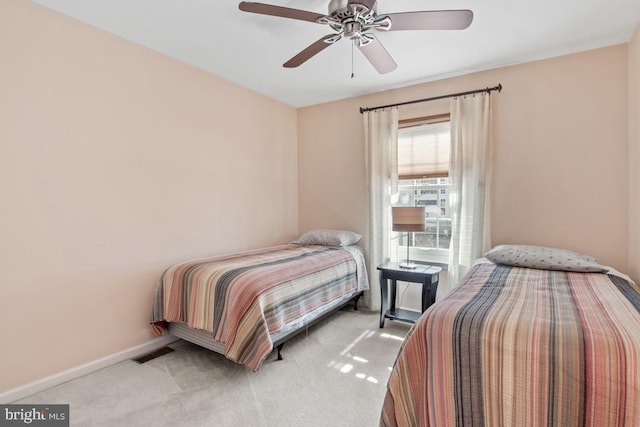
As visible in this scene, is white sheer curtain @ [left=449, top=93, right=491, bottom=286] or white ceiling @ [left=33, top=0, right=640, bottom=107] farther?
white sheer curtain @ [left=449, top=93, right=491, bottom=286]

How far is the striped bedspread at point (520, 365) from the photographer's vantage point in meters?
1.08

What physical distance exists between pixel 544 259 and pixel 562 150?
1.11 meters

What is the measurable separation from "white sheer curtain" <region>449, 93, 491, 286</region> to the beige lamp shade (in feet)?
1.44

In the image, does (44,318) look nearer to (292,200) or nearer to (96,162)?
(96,162)

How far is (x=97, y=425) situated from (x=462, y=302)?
212cm

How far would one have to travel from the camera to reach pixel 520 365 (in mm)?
1180

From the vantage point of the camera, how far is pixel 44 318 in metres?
2.16

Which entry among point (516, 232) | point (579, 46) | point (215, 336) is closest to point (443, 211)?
point (516, 232)

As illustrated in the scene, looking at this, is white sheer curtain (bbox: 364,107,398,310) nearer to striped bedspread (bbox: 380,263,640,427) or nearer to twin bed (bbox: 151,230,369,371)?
twin bed (bbox: 151,230,369,371)

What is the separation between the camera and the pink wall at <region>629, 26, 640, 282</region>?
2.36 metres

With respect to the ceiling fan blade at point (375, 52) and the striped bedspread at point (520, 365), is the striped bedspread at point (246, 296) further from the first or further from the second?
the ceiling fan blade at point (375, 52)

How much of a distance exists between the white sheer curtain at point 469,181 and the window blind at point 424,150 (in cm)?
16

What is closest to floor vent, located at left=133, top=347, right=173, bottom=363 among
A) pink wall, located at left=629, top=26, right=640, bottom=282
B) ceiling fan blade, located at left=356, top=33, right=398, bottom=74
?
ceiling fan blade, located at left=356, top=33, right=398, bottom=74

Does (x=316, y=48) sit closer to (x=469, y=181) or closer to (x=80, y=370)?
(x=469, y=181)
